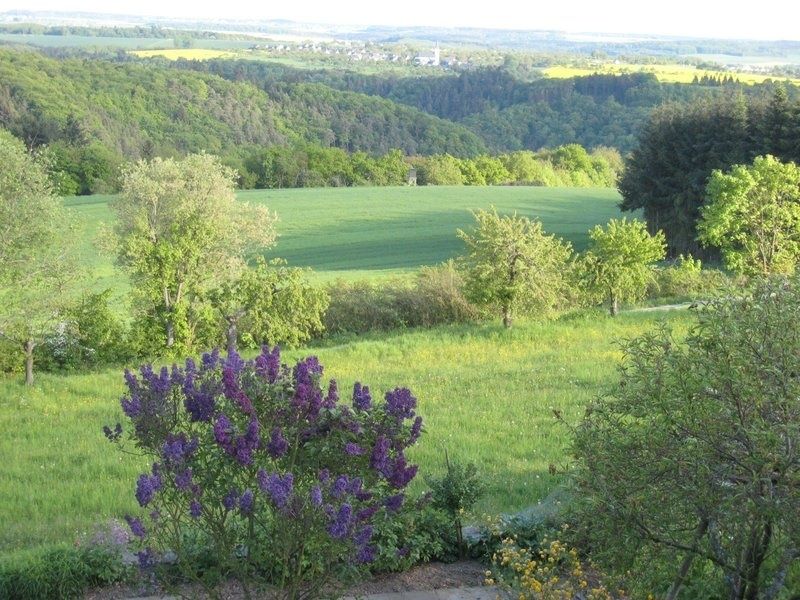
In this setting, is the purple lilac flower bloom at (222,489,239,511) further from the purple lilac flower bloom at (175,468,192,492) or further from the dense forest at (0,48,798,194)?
the dense forest at (0,48,798,194)

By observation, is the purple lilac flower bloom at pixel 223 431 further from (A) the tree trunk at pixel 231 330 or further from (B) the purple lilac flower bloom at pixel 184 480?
(A) the tree trunk at pixel 231 330

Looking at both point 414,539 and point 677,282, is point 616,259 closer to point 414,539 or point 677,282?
point 677,282

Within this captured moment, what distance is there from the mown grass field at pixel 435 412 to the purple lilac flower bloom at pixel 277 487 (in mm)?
2212

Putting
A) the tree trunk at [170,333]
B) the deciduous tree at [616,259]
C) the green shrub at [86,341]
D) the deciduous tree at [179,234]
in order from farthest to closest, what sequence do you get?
the deciduous tree at [616,259]
the deciduous tree at [179,234]
the tree trunk at [170,333]
the green shrub at [86,341]

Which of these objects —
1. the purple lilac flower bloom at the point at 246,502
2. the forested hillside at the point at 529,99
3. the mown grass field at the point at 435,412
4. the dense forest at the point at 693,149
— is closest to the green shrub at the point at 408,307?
the mown grass field at the point at 435,412

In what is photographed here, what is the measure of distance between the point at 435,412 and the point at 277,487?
421 inches

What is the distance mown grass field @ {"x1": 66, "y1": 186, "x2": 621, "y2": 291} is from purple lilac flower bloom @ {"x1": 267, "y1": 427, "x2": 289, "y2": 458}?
38.0 meters

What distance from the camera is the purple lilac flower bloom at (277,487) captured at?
16.3 feet

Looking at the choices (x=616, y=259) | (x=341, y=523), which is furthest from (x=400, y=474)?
(x=616, y=259)

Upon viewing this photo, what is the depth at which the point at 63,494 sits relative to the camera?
11.0 meters

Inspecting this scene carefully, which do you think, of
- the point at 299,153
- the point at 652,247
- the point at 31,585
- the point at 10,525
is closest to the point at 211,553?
the point at 31,585

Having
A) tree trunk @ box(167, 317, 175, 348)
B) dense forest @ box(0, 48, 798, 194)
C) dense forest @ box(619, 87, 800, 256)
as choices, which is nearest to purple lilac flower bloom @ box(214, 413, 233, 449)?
tree trunk @ box(167, 317, 175, 348)

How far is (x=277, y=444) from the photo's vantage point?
18.4 ft

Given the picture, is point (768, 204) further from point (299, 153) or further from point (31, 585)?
point (299, 153)
